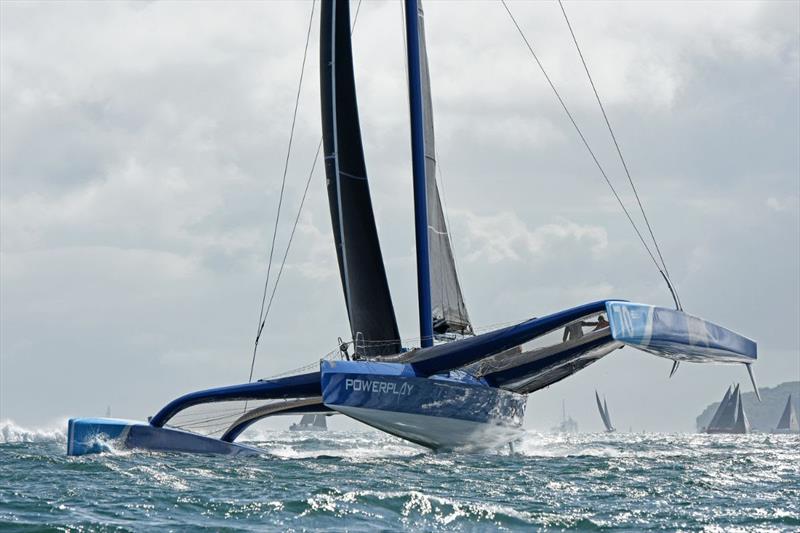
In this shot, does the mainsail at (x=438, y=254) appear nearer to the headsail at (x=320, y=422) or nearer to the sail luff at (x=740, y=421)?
the headsail at (x=320, y=422)

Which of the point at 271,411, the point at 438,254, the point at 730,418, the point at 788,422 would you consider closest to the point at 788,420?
the point at 788,422

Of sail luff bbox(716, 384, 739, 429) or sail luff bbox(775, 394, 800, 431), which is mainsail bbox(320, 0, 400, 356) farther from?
sail luff bbox(775, 394, 800, 431)

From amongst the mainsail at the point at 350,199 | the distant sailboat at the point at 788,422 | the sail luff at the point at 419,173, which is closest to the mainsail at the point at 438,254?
the sail luff at the point at 419,173

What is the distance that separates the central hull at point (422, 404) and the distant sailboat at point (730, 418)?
2613 inches

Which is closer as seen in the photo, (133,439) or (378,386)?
(378,386)

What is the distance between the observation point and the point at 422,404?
12.4 meters

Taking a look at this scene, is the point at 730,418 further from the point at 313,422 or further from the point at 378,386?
the point at 378,386

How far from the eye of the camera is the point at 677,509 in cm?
728

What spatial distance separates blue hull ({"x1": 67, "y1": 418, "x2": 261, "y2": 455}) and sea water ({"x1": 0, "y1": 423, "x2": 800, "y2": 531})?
4.18ft

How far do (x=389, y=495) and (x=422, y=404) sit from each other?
481cm

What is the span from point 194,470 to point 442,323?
5.65m

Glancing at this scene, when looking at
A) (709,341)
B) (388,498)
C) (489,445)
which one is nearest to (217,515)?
(388,498)

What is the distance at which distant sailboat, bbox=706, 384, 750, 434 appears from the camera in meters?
77.2

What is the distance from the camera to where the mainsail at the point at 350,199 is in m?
13.9
